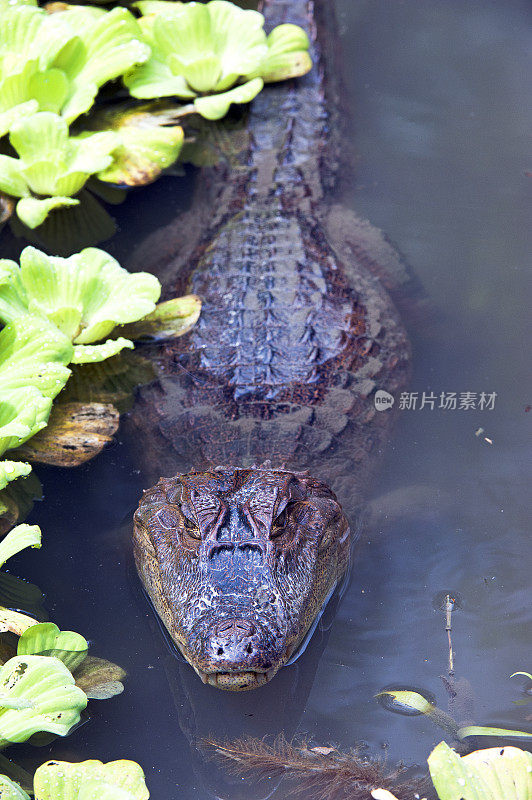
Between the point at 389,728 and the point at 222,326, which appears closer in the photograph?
the point at 389,728

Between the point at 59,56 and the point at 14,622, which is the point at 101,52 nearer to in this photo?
the point at 59,56

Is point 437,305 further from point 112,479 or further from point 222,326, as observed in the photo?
point 112,479

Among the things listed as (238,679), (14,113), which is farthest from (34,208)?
(238,679)

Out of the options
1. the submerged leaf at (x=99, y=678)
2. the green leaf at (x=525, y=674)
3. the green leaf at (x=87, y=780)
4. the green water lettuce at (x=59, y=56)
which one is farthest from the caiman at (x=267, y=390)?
the green water lettuce at (x=59, y=56)

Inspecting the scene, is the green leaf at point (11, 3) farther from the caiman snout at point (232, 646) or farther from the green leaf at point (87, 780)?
the green leaf at point (87, 780)

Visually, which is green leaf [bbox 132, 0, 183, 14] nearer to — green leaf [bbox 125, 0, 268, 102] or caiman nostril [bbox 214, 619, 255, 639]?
green leaf [bbox 125, 0, 268, 102]

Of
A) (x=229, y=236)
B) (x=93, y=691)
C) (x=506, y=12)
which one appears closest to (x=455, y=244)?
(x=229, y=236)

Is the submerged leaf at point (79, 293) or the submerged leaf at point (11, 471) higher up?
the submerged leaf at point (79, 293)
